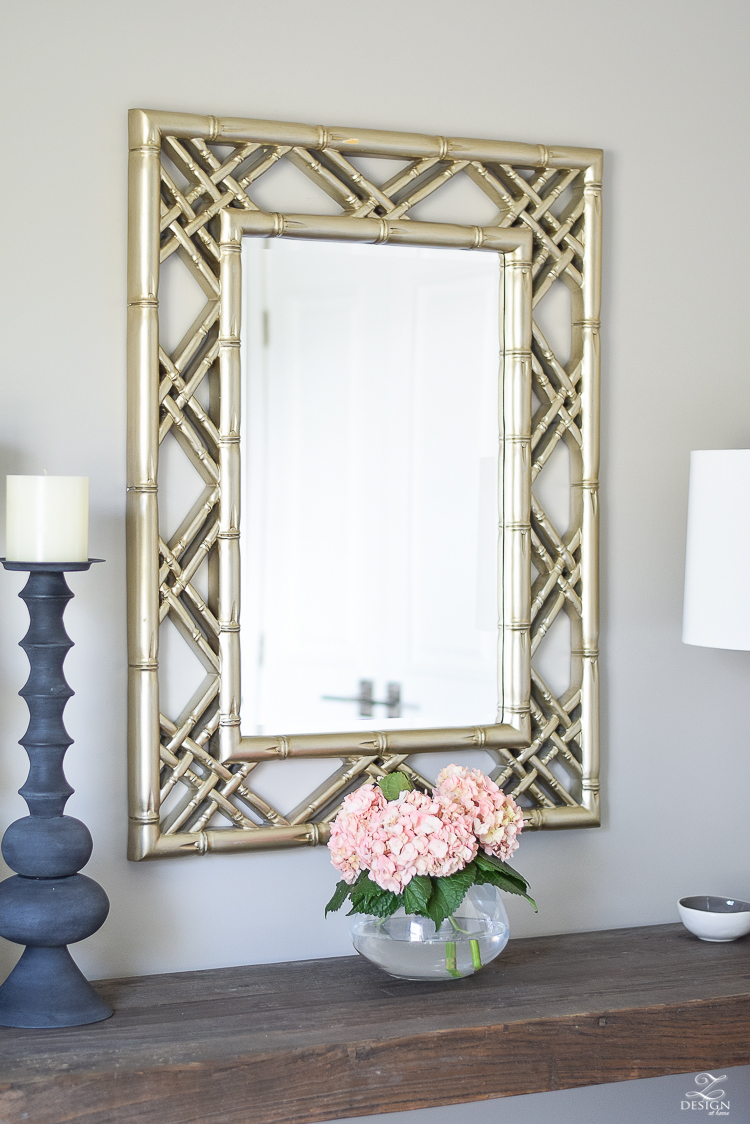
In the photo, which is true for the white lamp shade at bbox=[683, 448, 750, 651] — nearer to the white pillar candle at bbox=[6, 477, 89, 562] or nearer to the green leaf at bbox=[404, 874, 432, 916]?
the green leaf at bbox=[404, 874, 432, 916]

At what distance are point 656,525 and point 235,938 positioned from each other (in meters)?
1.11

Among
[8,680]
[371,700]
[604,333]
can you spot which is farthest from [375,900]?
[604,333]

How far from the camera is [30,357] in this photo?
171 cm

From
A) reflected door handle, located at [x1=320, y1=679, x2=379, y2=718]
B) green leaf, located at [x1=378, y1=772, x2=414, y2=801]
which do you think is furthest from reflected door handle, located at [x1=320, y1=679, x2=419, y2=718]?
green leaf, located at [x1=378, y1=772, x2=414, y2=801]

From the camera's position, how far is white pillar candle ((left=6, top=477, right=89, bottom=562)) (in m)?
1.52

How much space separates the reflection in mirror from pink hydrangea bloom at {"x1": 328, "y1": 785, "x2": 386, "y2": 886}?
0.66 feet

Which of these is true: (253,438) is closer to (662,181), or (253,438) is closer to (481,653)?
(481,653)

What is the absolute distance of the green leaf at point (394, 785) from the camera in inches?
66.6

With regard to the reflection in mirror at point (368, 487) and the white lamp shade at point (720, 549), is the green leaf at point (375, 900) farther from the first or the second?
the white lamp shade at point (720, 549)

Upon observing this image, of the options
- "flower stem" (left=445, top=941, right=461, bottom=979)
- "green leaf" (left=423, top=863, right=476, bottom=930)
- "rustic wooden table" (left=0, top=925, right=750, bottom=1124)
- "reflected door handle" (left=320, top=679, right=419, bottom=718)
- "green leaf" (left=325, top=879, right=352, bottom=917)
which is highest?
"reflected door handle" (left=320, top=679, right=419, bottom=718)

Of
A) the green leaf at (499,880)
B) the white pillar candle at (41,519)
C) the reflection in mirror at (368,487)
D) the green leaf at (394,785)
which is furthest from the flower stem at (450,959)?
the white pillar candle at (41,519)

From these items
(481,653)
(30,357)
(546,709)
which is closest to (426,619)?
(481,653)

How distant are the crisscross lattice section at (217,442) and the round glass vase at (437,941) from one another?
0.24m

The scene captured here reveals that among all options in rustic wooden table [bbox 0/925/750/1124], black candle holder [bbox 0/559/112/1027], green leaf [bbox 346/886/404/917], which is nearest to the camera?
rustic wooden table [bbox 0/925/750/1124]
